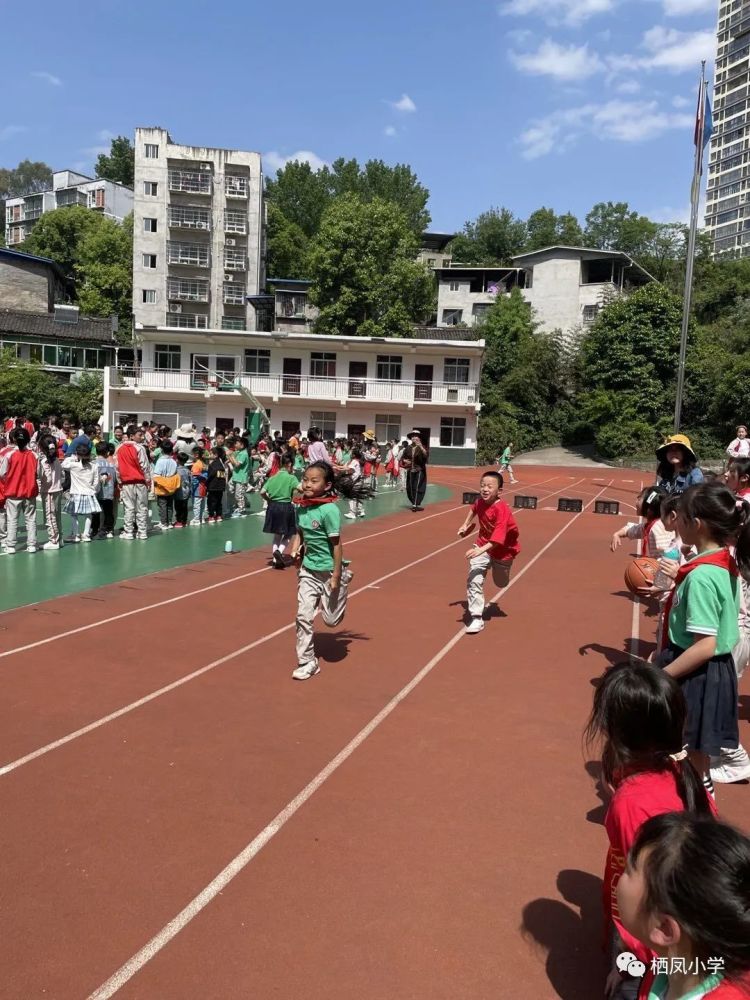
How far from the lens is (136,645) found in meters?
7.68

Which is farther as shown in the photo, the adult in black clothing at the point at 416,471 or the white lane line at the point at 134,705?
the adult in black clothing at the point at 416,471

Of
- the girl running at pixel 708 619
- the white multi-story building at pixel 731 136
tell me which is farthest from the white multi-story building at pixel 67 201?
the white multi-story building at pixel 731 136

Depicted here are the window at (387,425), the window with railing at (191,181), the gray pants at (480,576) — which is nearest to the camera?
the gray pants at (480,576)

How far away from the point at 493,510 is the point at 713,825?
22.0 feet

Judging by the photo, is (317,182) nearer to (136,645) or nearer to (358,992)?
(136,645)

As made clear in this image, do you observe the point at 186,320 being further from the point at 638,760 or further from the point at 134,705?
the point at 638,760

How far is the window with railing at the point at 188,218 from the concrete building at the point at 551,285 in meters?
17.5

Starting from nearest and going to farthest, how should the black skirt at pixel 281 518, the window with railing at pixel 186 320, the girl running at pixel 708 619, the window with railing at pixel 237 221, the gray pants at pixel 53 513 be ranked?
1. the girl running at pixel 708 619
2. the black skirt at pixel 281 518
3. the gray pants at pixel 53 513
4. the window with railing at pixel 186 320
5. the window with railing at pixel 237 221

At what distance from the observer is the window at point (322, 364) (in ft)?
142

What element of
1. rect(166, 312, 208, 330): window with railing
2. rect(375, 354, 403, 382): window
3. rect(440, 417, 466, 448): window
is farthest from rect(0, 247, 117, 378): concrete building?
rect(440, 417, 466, 448): window

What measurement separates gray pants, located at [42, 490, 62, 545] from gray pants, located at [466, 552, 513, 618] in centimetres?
759

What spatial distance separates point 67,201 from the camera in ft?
267

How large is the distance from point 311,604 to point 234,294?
54.4 meters

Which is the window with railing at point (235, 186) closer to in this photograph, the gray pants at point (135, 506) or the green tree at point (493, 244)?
the green tree at point (493, 244)
